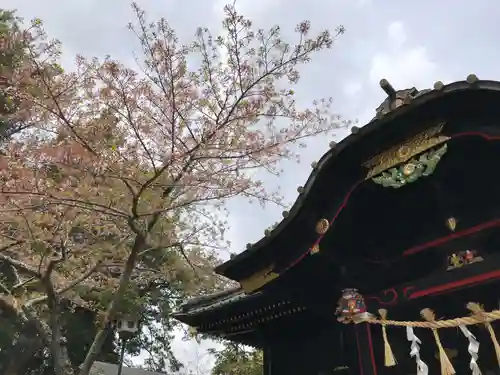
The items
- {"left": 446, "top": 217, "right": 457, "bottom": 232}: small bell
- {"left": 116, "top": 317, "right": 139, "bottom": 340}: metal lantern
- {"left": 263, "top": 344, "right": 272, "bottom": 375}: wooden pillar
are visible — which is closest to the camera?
{"left": 446, "top": 217, "right": 457, "bottom": 232}: small bell

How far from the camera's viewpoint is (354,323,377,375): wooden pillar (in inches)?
172

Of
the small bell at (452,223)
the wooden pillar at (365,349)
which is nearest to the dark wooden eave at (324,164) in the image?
the small bell at (452,223)

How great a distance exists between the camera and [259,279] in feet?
14.8

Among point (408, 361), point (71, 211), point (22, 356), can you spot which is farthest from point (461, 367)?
point (22, 356)

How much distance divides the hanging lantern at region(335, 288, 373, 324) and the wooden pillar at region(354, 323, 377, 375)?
0.81 feet

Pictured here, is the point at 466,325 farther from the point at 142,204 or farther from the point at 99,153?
the point at 99,153

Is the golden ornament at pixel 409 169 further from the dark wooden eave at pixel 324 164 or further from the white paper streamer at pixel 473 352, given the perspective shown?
the white paper streamer at pixel 473 352

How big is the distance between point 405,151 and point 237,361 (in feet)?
43.8

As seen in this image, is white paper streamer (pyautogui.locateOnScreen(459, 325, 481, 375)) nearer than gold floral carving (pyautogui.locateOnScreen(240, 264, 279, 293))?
Yes

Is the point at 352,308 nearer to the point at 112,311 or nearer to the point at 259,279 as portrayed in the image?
the point at 259,279

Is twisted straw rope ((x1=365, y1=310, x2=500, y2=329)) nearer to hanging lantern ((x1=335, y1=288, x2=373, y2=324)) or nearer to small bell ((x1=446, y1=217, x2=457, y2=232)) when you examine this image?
hanging lantern ((x1=335, y1=288, x2=373, y2=324))

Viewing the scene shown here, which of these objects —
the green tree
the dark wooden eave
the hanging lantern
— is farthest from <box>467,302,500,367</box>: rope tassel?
the green tree

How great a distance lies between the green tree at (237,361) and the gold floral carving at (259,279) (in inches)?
403

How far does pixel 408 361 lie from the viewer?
4.30 m
